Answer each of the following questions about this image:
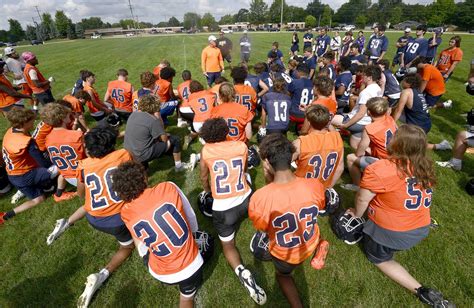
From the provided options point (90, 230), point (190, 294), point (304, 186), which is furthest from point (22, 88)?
point (304, 186)

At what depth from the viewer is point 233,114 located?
510 centimetres

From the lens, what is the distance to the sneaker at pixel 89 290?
129 inches

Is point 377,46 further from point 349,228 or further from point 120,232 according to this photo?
point 120,232

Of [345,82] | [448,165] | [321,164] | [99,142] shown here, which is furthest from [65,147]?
[448,165]

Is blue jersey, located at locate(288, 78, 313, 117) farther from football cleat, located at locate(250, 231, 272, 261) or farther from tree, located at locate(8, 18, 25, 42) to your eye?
tree, located at locate(8, 18, 25, 42)

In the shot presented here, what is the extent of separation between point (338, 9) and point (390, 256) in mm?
121742

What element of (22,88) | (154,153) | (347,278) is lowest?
(347,278)

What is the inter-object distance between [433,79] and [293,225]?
7.87m

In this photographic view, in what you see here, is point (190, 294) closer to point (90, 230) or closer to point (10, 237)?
point (90, 230)

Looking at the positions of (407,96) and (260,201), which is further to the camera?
(407,96)

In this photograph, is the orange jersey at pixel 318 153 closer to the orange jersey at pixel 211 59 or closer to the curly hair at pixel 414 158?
the curly hair at pixel 414 158

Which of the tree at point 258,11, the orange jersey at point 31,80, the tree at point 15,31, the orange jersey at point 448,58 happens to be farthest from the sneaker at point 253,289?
the tree at point 15,31

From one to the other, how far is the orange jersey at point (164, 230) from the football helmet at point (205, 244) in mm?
724

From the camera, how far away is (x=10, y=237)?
4531 millimetres
